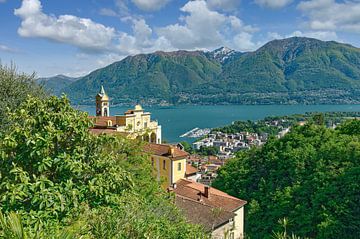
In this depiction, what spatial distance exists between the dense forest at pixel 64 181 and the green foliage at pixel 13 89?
5216 millimetres

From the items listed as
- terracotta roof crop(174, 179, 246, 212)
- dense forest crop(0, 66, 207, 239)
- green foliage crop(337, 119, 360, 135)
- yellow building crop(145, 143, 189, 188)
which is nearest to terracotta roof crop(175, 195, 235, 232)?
terracotta roof crop(174, 179, 246, 212)

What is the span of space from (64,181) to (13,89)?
25.7ft

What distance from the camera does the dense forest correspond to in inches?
205

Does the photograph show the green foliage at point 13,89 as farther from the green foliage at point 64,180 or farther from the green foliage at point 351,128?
the green foliage at point 351,128

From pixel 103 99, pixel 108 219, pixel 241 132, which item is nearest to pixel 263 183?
pixel 108 219

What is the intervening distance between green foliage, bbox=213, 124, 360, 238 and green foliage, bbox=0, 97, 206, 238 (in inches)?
503

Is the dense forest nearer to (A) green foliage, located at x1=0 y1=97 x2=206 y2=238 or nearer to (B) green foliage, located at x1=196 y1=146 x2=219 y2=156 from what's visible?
(A) green foliage, located at x1=0 y1=97 x2=206 y2=238

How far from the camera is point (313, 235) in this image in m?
17.3

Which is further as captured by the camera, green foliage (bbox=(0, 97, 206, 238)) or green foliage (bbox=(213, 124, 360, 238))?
green foliage (bbox=(213, 124, 360, 238))

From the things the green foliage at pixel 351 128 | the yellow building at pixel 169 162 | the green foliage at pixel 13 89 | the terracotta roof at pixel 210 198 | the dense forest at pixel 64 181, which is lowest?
the terracotta roof at pixel 210 198

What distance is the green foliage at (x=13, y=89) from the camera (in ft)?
36.7

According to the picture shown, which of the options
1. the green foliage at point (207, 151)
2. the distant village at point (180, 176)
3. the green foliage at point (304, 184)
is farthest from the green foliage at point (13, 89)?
the green foliage at point (207, 151)

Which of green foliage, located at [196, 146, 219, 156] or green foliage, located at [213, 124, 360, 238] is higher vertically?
green foliage, located at [213, 124, 360, 238]

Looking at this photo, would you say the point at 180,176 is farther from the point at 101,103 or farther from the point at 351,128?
the point at 101,103
